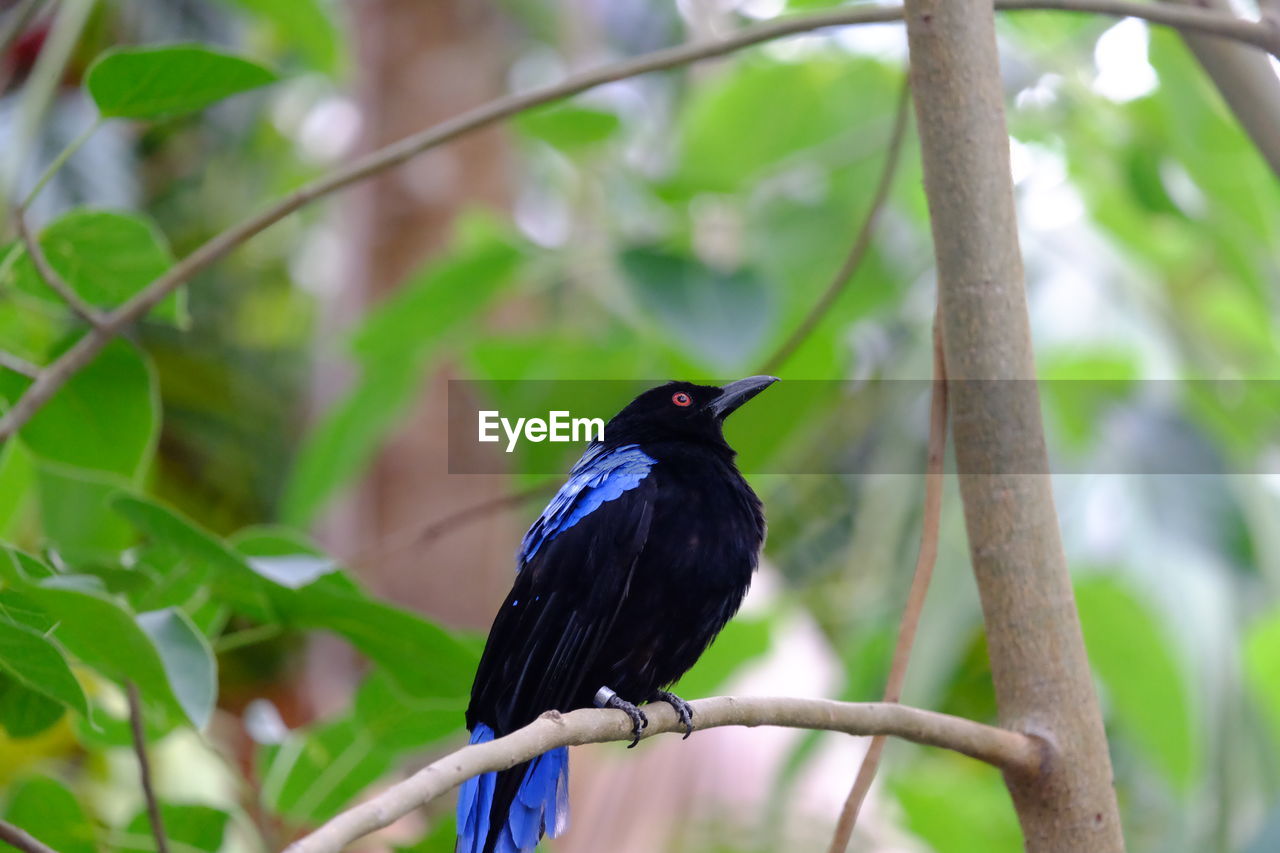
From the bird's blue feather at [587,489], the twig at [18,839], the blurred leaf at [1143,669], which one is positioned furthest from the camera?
the blurred leaf at [1143,669]

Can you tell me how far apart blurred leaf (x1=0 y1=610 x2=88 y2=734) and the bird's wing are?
438 mm

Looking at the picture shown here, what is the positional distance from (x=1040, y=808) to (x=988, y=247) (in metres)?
0.66

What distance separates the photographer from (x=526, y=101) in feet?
5.57

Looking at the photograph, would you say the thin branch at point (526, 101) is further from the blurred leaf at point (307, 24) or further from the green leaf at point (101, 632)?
the blurred leaf at point (307, 24)

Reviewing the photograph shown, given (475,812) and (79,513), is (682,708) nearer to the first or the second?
(475,812)

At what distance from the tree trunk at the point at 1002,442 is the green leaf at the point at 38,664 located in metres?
1.05

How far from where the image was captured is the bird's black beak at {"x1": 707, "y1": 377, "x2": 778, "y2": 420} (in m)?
1.95

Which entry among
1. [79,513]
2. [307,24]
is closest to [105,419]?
[79,513]

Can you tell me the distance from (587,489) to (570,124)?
1780mm

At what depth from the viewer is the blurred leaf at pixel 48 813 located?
1783 mm

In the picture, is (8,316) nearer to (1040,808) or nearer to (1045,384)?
(1040,808)

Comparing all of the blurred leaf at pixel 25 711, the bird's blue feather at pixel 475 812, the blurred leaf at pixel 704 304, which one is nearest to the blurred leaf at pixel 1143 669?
the blurred leaf at pixel 704 304

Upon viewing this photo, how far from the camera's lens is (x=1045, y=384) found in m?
3.35

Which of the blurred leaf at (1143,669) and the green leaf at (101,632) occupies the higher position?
the green leaf at (101,632)
